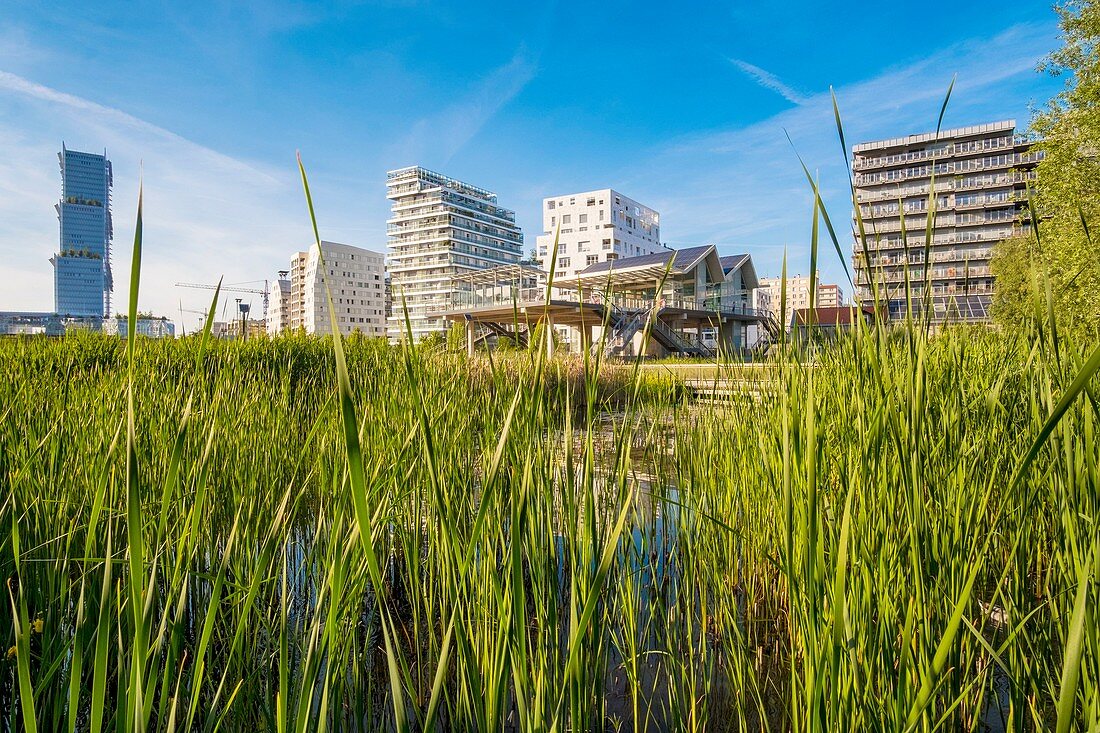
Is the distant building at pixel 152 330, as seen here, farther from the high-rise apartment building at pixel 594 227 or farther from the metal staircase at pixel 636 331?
the high-rise apartment building at pixel 594 227

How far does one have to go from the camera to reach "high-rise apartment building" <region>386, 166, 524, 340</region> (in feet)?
194

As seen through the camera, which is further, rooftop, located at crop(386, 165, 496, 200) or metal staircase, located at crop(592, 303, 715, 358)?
rooftop, located at crop(386, 165, 496, 200)

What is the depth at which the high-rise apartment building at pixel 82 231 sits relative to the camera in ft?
422

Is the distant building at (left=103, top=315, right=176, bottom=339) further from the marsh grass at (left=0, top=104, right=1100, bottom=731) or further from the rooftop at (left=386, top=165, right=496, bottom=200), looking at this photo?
the rooftop at (left=386, top=165, right=496, bottom=200)

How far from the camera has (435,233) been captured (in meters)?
61.0

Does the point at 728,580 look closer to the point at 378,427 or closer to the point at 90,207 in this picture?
the point at 378,427

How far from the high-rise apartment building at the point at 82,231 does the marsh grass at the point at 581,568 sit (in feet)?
525

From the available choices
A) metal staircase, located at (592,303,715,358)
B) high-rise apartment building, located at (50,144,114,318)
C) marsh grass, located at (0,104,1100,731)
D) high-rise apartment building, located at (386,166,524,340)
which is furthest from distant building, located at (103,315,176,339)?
high-rise apartment building, located at (50,144,114,318)

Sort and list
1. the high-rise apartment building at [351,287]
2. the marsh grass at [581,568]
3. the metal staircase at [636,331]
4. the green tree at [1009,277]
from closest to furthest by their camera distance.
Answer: the marsh grass at [581,568]
the metal staircase at [636,331]
the green tree at [1009,277]
the high-rise apartment building at [351,287]

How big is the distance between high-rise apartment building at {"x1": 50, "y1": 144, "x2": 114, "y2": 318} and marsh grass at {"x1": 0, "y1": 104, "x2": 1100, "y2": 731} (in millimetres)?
160049

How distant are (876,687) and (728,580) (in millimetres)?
434

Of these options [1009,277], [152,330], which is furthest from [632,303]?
[152,330]

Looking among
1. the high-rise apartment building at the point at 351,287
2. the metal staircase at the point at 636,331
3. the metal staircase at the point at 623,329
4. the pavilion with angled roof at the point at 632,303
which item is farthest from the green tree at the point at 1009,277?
the high-rise apartment building at the point at 351,287

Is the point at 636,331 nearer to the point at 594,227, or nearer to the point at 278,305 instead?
the point at 594,227
